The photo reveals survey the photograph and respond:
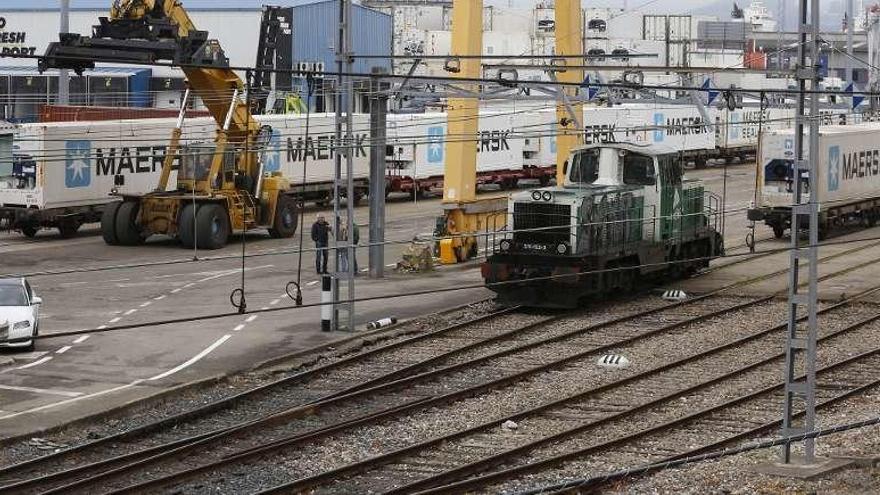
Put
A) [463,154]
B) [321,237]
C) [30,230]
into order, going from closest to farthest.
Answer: [321,237] → [463,154] → [30,230]

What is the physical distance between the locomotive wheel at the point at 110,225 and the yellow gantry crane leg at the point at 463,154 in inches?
365

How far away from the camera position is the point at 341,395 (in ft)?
74.3

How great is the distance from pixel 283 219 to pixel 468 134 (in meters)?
8.78

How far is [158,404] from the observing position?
22031mm

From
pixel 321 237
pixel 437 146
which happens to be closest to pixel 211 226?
pixel 321 237

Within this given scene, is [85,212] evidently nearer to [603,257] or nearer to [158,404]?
[603,257]

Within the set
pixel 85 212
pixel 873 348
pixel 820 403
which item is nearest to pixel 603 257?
pixel 873 348

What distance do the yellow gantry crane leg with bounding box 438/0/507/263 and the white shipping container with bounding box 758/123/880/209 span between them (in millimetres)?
9605

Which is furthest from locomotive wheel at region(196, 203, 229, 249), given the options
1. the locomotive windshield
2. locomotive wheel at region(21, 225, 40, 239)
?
the locomotive windshield

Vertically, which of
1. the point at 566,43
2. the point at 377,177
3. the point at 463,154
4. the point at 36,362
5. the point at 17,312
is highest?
the point at 566,43

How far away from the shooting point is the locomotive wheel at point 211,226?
133ft

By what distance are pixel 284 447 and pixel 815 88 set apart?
7.98 meters

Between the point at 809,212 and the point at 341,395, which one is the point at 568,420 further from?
the point at 809,212

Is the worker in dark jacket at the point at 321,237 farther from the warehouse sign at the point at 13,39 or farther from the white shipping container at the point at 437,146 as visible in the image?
the warehouse sign at the point at 13,39
